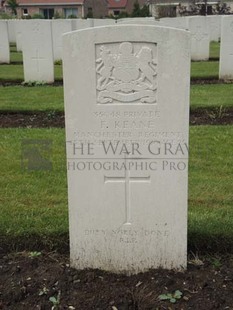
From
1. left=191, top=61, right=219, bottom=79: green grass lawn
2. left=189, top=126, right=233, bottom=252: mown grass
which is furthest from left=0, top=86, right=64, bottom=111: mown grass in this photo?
left=191, top=61, right=219, bottom=79: green grass lawn

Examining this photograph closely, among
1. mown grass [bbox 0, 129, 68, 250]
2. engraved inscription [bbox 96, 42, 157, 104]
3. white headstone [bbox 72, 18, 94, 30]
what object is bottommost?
mown grass [bbox 0, 129, 68, 250]

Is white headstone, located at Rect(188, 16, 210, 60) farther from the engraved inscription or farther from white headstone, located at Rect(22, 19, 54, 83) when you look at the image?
the engraved inscription

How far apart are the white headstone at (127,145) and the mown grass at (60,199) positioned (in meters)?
0.44

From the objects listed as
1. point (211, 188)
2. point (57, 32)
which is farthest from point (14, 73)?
point (211, 188)

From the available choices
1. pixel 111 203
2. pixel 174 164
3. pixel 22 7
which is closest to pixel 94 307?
pixel 111 203

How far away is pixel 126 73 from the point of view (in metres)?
2.95

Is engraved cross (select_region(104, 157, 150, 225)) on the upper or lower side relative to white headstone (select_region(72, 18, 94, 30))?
→ lower

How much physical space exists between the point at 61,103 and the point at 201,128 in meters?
2.67

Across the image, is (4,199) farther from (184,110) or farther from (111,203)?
(184,110)

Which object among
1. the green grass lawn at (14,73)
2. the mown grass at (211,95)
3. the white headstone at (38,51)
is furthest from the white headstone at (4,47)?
the mown grass at (211,95)

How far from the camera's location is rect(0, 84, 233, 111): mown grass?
7992 mm

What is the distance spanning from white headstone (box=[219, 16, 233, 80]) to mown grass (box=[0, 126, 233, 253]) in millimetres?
5187

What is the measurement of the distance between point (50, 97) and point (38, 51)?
2.16 meters

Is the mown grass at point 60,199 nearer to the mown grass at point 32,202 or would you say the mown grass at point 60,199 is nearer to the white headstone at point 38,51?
the mown grass at point 32,202
